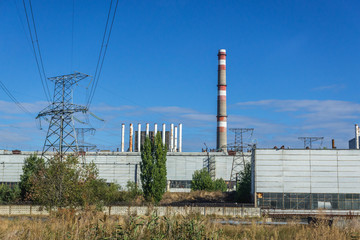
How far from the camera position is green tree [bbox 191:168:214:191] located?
196 ft

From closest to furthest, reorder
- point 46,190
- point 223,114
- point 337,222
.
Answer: point 337,222, point 46,190, point 223,114

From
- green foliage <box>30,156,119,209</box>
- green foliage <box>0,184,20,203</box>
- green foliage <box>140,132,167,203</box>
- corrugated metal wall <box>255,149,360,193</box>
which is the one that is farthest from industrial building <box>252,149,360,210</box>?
green foliage <box>0,184,20,203</box>

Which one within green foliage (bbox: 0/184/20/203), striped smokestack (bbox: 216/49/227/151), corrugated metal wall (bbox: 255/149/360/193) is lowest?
green foliage (bbox: 0/184/20/203)

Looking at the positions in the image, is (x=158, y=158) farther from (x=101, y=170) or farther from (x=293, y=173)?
(x=101, y=170)

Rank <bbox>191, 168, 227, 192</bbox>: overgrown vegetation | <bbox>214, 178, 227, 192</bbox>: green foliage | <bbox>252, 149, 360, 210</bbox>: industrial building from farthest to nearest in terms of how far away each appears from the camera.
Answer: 1. <bbox>214, 178, 227, 192</bbox>: green foliage
2. <bbox>191, 168, 227, 192</bbox>: overgrown vegetation
3. <bbox>252, 149, 360, 210</bbox>: industrial building

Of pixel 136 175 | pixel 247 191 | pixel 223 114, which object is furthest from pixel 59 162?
pixel 223 114

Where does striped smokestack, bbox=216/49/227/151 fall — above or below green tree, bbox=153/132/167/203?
above

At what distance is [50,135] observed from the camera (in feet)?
131

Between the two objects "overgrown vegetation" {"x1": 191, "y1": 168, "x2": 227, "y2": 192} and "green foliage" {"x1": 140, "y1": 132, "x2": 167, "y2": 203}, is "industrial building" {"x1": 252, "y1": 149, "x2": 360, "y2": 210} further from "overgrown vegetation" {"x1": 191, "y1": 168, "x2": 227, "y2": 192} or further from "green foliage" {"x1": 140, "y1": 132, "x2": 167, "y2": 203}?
"overgrown vegetation" {"x1": 191, "y1": 168, "x2": 227, "y2": 192}

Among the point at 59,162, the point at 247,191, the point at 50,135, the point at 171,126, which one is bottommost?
the point at 247,191

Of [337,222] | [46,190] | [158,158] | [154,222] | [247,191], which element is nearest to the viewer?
[154,222]

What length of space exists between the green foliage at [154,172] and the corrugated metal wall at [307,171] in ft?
39.9

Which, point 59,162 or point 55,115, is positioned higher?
point 55,115

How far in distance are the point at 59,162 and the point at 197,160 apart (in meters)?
40.3
